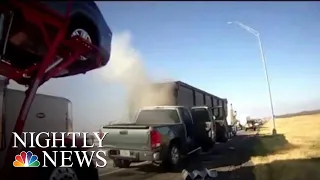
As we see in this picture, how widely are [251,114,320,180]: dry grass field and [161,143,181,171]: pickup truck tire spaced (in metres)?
1.69

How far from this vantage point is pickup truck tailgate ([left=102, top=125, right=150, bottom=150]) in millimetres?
5727

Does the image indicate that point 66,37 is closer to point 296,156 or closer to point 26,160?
point 26,160

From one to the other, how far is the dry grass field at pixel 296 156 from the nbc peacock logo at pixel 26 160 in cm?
375

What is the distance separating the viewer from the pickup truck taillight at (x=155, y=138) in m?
5.74

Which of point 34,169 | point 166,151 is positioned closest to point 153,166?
point 166,151

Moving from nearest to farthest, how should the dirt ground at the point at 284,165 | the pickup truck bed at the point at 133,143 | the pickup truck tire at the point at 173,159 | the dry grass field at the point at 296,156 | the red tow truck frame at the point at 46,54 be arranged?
the red tow truck frame at the point at 46,54 → the dry grass field at the point at 296,156 → the dirt ground at the point at 284,165 → the pickup truck bed at the point at 133,143 → the pickup truck tire at the point at 173,159

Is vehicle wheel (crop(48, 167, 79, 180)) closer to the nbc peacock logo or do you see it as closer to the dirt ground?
the nbc peacock logo

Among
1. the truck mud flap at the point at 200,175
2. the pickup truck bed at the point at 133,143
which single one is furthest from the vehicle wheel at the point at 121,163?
the truck mud flap at the point at 200,175

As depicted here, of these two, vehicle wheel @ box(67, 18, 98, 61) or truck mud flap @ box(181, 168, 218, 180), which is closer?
vehicle wheel @ box(67, 18, 98, 61)

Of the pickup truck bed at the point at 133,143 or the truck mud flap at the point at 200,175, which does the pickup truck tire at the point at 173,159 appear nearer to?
the pickup truck bed at the point at 133,143

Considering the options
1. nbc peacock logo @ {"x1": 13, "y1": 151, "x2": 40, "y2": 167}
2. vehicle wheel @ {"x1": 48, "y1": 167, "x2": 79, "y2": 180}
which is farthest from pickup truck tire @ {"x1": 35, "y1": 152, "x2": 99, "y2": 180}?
nbc peacock logo @ {"x1": 13, "y1": 151, "x2": 40, "y2": 167}

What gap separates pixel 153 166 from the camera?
22.3 ft

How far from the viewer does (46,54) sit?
3.39m

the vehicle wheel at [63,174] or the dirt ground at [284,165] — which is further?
the dirt ground at [284,165]
